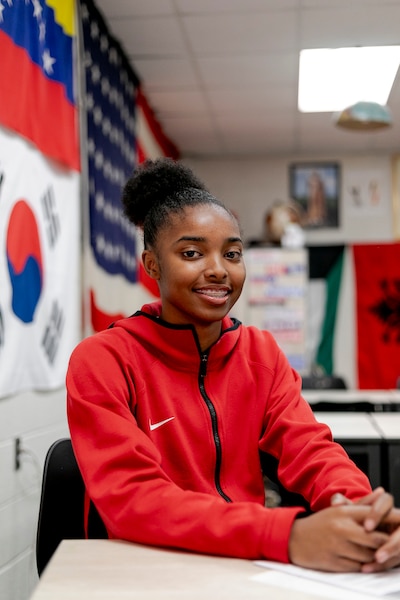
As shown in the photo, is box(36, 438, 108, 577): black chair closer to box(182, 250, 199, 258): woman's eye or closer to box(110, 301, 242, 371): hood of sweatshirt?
box(110, 301, 242, 371): hood of sweatshirt

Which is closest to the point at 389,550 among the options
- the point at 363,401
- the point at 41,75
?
the point at 41,75

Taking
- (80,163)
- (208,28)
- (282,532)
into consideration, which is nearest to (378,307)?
(208,28)

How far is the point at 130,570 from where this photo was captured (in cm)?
91

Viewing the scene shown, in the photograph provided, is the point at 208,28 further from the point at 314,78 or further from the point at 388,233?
the point at 388,233

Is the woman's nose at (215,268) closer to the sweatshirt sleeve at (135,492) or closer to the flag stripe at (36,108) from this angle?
the sweatshirt sleeve at (135,492)

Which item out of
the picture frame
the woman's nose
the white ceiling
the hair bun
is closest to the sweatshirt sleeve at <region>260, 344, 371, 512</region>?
the woman's nose

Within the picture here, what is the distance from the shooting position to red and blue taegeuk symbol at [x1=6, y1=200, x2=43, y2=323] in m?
2.61

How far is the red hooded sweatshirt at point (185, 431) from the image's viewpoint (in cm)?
104

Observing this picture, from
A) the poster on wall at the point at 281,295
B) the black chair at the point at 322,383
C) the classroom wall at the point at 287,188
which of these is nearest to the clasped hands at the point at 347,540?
the black chair at the point at 322,383

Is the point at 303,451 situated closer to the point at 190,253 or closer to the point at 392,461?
the point at 190,253

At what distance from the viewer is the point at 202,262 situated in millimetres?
1337

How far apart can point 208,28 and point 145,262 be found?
3.09 meters

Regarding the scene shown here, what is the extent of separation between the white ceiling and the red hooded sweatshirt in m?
2.94

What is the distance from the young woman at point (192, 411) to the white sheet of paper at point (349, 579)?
0.04 m
